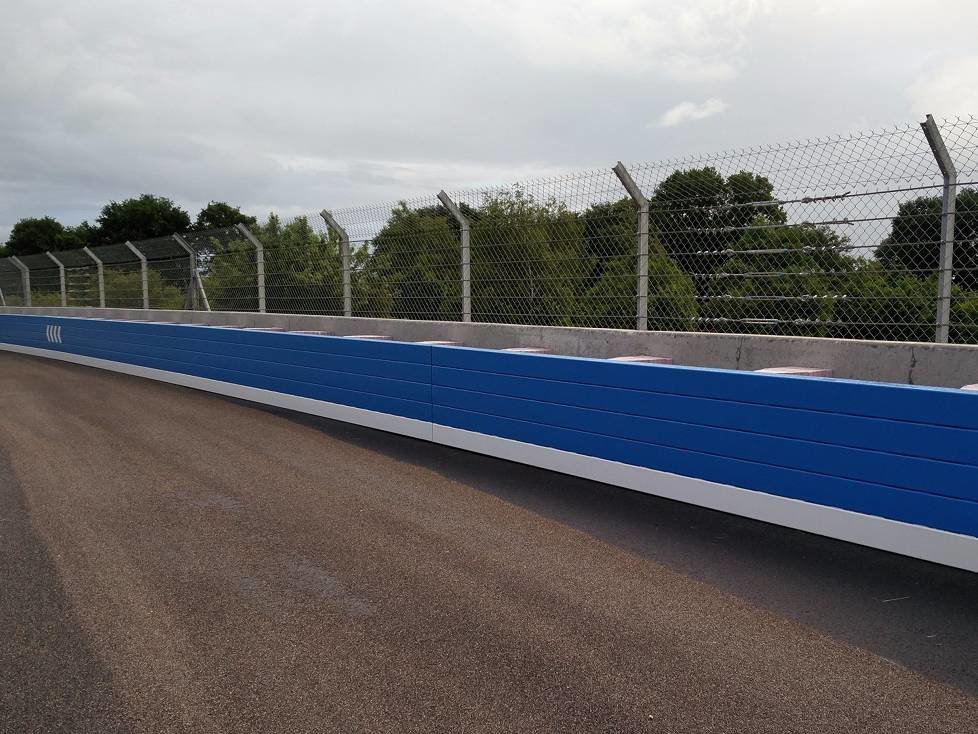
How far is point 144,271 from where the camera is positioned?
16.3 meters

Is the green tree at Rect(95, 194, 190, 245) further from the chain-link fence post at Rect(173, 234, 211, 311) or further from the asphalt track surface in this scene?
the asphalt track surface

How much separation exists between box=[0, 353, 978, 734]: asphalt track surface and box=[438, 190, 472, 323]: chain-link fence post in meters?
3.50

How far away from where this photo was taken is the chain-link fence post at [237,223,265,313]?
12508mm

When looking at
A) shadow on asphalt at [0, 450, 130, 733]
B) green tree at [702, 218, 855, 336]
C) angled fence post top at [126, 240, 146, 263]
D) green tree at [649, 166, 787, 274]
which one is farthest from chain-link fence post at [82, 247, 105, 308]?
green tree at [702, 218, 855, 336]

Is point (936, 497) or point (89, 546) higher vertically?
point (936, 497)

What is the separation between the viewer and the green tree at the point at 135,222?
54.0 m

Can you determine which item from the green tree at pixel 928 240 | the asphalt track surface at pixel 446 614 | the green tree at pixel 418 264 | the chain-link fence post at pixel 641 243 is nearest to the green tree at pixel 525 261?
the green tree at pixel 418 264

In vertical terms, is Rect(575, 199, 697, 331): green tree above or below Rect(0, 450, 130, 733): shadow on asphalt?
above

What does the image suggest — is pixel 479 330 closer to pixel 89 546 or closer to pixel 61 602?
pixel 89 546

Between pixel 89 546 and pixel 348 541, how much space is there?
144 cm

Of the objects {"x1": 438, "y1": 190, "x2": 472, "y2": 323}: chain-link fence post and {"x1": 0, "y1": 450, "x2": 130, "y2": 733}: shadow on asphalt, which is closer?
{"x1": 0, "y1": 450, "x2": 130, "y2": 733}: shadow on asphalt

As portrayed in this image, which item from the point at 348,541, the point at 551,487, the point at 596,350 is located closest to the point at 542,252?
the point at 596,350

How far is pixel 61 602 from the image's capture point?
3527 millimetres

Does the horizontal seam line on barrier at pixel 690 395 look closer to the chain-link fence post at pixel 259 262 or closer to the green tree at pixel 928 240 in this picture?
the green tree at pixel 928 240
